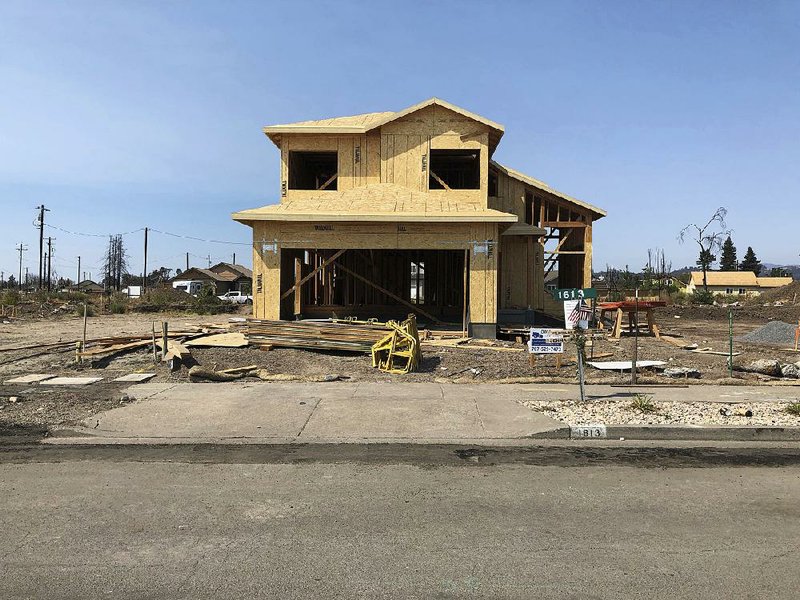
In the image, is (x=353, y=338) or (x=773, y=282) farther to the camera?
(x=773, y=282)

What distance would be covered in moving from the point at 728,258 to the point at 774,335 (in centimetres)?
10718

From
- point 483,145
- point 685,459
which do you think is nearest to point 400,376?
point 685,459

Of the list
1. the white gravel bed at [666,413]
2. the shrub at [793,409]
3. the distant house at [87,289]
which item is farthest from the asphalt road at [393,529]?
the distant house at [87,289]

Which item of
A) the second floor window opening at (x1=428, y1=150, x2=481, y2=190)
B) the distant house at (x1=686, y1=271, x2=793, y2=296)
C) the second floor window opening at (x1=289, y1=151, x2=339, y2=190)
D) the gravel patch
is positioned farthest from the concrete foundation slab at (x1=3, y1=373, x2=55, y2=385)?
the distant house at (x1=686, y1=271, x2=793, y2=296)

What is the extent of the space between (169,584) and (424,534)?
6.31 ft

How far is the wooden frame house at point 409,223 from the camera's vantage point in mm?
17609

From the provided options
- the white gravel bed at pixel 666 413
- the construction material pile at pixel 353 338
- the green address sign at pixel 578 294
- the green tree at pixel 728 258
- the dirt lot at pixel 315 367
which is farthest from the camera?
the green tree at pixel 728 258

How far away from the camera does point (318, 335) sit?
48.5 ft

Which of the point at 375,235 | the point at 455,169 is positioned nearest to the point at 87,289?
the point at 455,169

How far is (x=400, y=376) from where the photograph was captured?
12.7 meters

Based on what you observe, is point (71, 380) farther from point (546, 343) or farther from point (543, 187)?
point (543, 187)

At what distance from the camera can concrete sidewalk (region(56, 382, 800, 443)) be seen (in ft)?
26.5

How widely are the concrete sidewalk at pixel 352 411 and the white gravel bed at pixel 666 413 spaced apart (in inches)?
13.7

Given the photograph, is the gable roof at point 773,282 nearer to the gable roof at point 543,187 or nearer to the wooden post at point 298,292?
the gable roof at point 543,187
